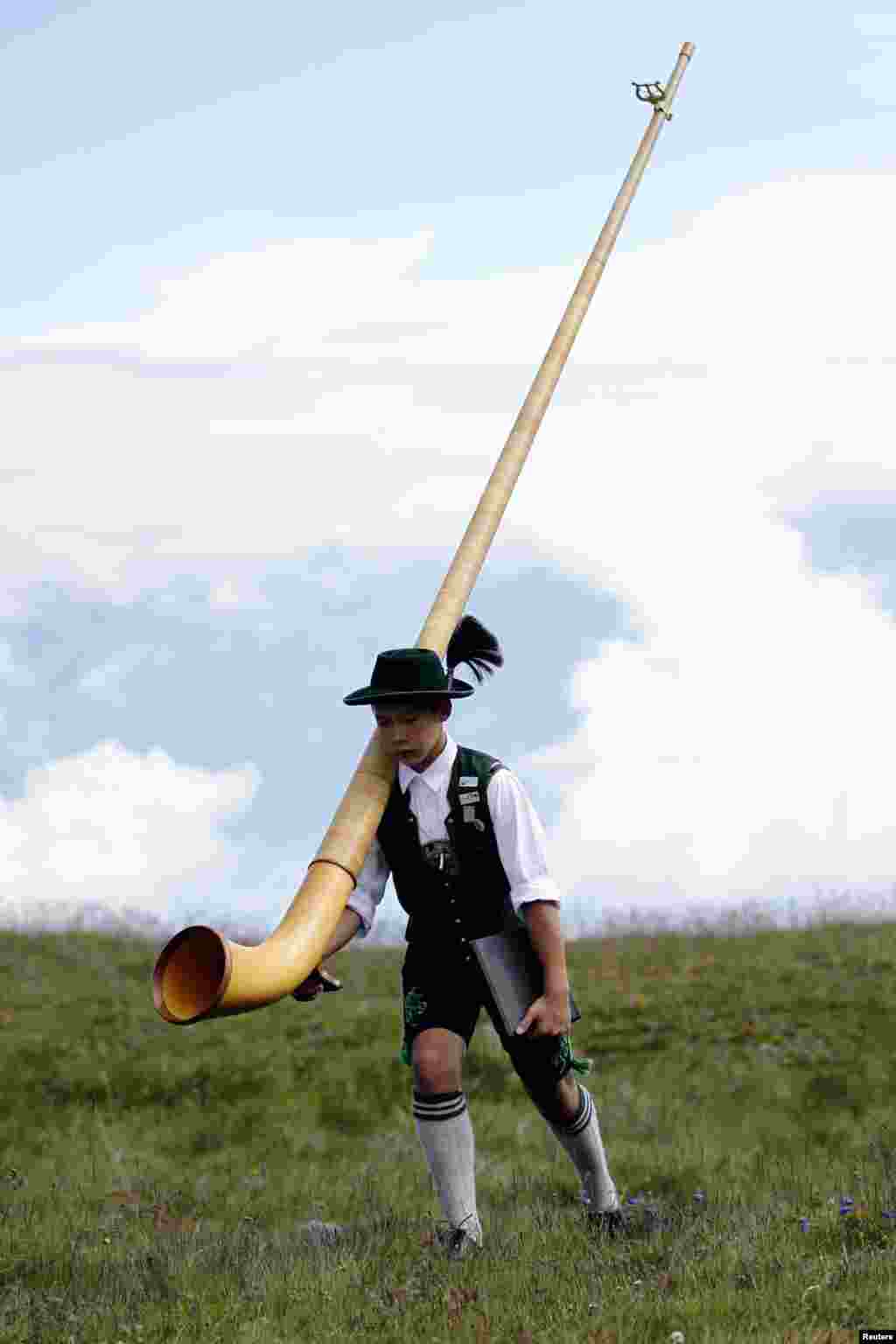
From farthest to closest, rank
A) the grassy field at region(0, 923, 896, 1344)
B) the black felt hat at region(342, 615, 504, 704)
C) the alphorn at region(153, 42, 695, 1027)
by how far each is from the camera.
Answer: the black felt hat at region(342, 615, 504, 704) → the alphorn at region(153, 42, 695, 1027) → the grassy field at region(0, 923, 896, 1344)

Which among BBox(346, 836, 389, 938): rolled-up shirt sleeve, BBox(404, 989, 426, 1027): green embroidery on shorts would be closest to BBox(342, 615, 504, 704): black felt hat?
BBox(346, 836, 389, 938): rolled-up shirt sleeve

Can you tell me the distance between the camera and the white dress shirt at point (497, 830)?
6562 mm

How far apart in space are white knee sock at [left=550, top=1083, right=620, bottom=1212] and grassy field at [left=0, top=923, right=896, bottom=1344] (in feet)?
0.48

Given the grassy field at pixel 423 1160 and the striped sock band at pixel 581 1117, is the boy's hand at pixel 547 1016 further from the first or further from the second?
the grassy field at pixel 423 1160

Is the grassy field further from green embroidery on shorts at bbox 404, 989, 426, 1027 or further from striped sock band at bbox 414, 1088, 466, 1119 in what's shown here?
green embroidery on shorts at bbox 404, 989, 426, 1027

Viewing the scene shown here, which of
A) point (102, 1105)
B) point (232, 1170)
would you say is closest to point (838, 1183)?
point (232, 1170)

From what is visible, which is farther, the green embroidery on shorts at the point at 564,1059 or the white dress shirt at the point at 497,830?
the green embroidery on shorts at the point at 564,1059

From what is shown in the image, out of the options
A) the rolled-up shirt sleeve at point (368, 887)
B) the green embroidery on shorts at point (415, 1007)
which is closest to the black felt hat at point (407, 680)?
the rolled-up shirt sleeve at point (368, 887)

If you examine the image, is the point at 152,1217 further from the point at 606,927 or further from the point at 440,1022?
the point at 606,927

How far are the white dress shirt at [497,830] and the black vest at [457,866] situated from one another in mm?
32

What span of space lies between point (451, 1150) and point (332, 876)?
1.15m

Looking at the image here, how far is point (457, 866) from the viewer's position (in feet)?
21.9

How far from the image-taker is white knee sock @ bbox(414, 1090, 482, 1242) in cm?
657

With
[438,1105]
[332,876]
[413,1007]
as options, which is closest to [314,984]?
[413,1007]
